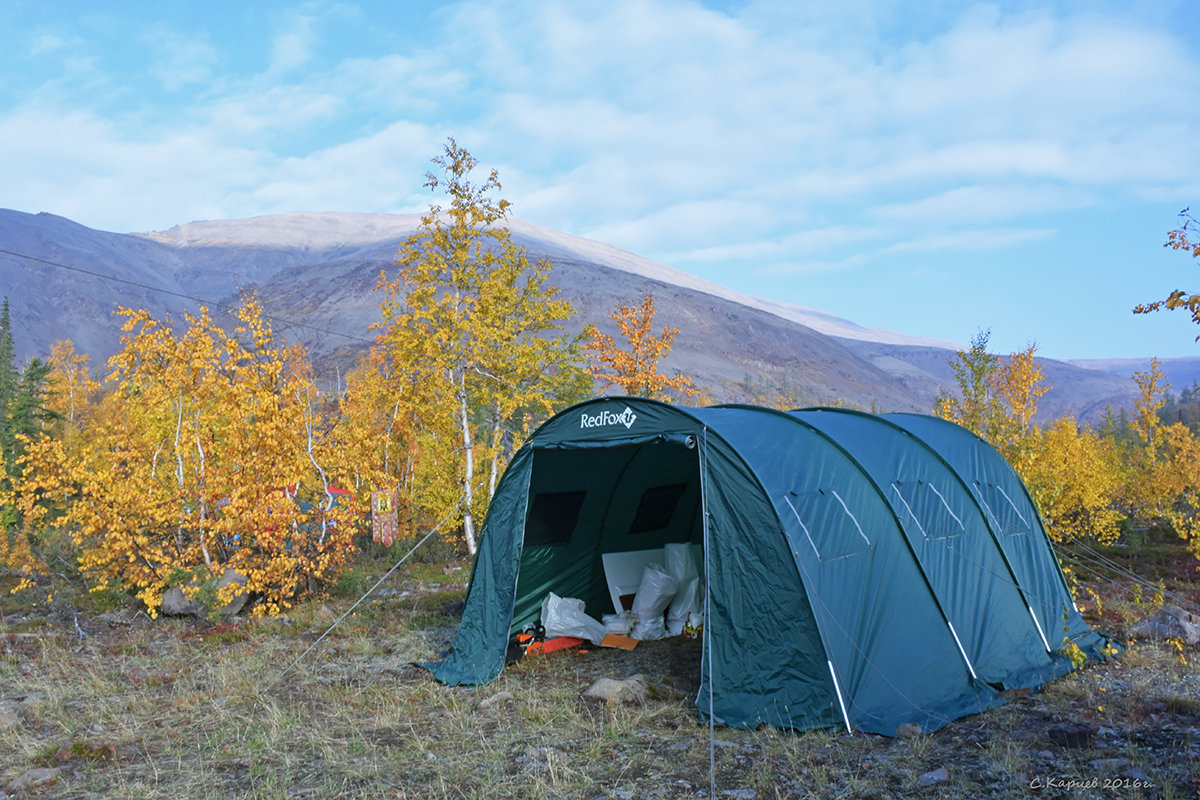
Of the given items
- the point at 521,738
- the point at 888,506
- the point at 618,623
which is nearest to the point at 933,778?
the point at 888,506

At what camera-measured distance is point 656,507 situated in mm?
12234

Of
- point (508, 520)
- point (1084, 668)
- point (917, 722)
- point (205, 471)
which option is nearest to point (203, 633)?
point (205, 471)

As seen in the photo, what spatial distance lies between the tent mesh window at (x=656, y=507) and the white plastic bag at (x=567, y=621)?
156 cm

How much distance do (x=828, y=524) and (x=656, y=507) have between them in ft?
14.7

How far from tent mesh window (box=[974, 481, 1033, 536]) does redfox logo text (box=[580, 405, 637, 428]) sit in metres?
4.67

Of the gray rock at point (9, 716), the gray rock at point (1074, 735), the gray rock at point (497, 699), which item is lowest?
the gray rock at point (9, 716)

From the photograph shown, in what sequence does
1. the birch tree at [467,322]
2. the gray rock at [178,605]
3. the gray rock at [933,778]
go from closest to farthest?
1. the gray rock at [933,778]
2. the gray rock at [178,605]
3. the birch tree at [467,322]

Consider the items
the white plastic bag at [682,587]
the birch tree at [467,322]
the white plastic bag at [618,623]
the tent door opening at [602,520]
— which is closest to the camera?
the tent door opening at [602,520]

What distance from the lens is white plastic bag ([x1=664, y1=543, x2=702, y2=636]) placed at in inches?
456

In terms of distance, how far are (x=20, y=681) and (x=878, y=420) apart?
38.1 ft

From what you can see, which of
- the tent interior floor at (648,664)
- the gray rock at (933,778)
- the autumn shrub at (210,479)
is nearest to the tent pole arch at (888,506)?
the gray rock at (933,778)

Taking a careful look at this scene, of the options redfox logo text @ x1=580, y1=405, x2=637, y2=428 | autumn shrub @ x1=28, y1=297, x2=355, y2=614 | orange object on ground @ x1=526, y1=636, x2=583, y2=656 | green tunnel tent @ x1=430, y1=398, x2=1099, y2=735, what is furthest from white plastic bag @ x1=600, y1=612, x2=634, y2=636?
autumn shrub @ x1=28, y1=297, x2=355, y2=614

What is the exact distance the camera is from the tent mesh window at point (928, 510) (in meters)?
8.85

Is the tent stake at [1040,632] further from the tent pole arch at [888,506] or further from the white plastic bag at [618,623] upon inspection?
the white plastic bag at [618,623]
